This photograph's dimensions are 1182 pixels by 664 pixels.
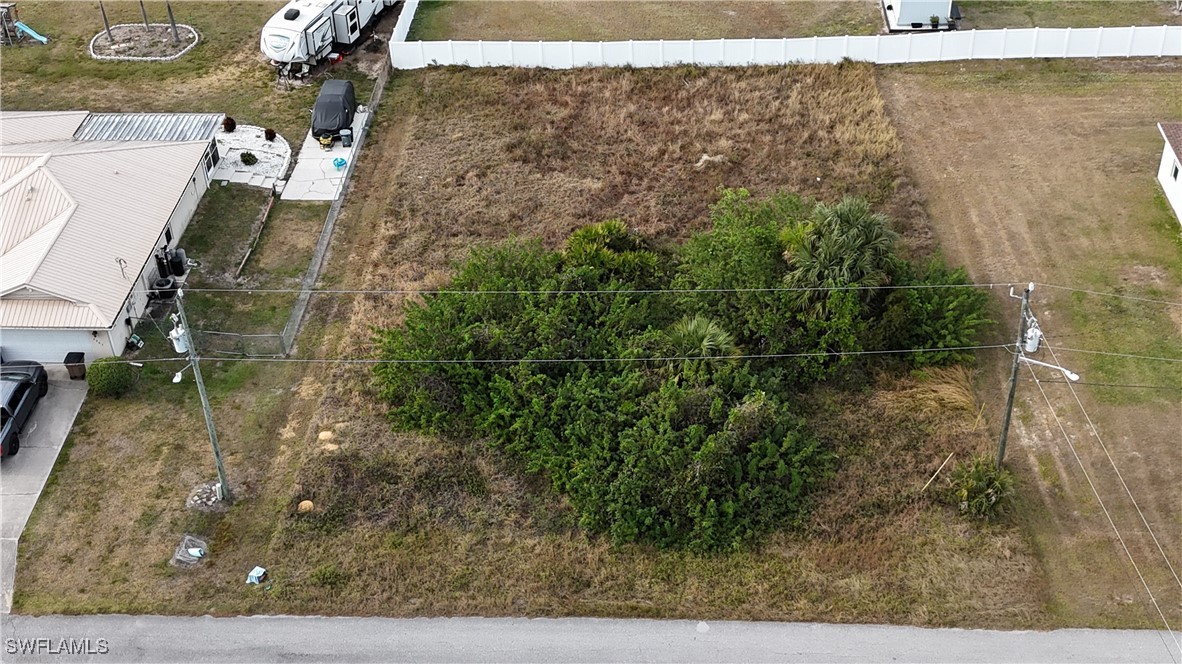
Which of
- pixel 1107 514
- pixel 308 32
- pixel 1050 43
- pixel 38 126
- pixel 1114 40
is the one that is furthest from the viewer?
pixel 308 32

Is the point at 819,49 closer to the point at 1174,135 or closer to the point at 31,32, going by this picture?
the point at 1174,135

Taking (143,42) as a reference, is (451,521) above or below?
below

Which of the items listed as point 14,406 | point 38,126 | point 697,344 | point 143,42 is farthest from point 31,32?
point 697,344

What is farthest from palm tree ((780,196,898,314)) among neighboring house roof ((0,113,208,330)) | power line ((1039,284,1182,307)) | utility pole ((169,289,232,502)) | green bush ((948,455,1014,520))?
neighboring house roof ((0,113,208,330))

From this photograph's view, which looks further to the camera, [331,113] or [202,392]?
[331,113]

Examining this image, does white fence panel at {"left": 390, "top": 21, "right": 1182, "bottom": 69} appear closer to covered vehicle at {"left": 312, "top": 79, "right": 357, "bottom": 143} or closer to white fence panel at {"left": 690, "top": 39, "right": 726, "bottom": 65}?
white fence panel at {"left": 690, "top": 39, "right": 726, "bottom": 65}
